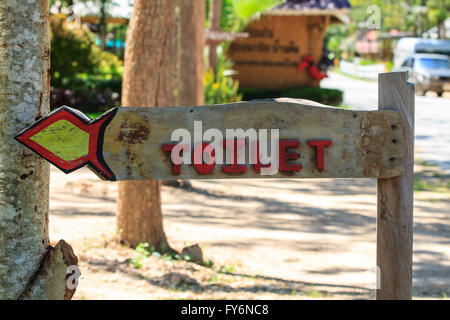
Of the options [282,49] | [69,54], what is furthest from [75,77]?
[282,49]

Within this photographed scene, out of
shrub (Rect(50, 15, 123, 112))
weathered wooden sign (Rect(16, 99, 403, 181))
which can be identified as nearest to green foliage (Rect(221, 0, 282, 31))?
shrub (Rect(50, 15, 123, 112))

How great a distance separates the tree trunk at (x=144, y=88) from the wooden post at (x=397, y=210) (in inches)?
138

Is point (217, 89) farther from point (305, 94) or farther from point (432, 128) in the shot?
point (432, 128)

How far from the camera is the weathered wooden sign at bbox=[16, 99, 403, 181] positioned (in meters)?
2.67

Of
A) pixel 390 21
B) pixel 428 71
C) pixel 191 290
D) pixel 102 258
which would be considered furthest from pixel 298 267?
pixel 390 21

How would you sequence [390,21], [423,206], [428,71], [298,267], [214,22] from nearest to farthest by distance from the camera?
[298,267], [423,206], [214,22], [428,71], [390,21]

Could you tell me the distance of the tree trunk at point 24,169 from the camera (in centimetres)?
259

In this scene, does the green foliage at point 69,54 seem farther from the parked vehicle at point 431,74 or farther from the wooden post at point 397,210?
the wooden post at point 397,210

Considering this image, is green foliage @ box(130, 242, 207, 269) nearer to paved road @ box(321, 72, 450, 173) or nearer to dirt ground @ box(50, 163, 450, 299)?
dirt ground @ box(50, 163, 450, 299)

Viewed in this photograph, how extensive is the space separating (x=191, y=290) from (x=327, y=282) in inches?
49.4

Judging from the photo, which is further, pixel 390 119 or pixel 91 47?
pixel 91 47

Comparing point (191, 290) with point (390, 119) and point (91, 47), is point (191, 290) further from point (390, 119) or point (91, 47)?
point (91, 47)

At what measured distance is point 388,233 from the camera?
9.64ft
